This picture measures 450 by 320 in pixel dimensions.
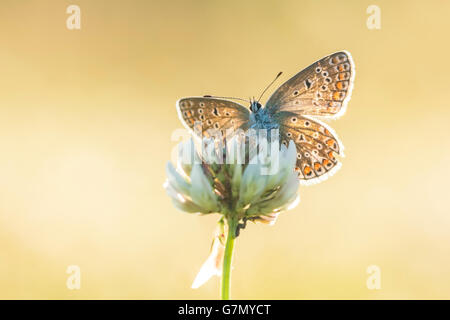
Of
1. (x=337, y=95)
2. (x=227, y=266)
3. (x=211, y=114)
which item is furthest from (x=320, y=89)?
(x=227, y=266)

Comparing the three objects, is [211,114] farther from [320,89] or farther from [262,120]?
[320,89]

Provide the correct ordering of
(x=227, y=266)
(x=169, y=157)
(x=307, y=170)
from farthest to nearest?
(x=169, y=157) < (x=307, y=170) < (x=227, y=266)

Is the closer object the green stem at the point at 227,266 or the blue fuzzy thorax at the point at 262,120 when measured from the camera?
the green stem at the point at 227,266

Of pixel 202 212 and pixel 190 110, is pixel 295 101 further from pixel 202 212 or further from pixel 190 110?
pixel 202 212

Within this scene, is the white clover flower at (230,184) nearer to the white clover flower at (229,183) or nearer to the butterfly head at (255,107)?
the white clover flower at (229,183)

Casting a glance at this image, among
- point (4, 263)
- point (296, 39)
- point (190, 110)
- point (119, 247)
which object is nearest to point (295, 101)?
point (190, 110)

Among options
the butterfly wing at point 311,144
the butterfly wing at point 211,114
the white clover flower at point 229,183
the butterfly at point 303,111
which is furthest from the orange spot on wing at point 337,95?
the white clover flower at point 229,183

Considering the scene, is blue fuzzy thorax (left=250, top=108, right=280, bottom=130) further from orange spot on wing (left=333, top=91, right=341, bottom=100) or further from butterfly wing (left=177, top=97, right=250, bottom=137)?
orange spot on wing (left=333, top=91, right=341, bottom=100)
